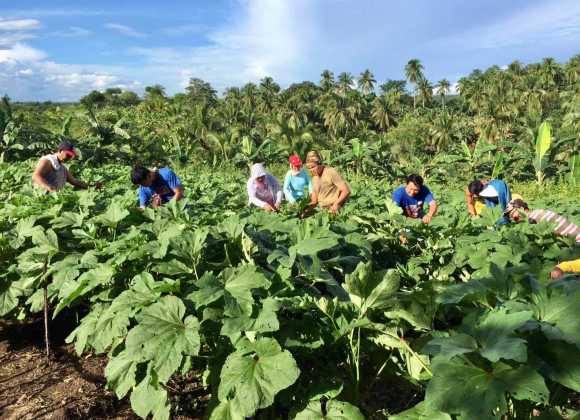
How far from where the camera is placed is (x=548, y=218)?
160 inches

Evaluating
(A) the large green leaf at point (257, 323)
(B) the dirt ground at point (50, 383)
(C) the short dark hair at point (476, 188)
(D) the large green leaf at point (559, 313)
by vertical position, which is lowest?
(B) the dirt ground at point (50, 383)

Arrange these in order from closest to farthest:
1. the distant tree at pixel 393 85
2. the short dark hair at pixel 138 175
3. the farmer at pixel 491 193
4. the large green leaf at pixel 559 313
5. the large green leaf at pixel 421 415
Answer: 1. the large green leaf at pixel 559 313
2. the large green leaf at pixel 421 415
3. the short dark hair at pixel 138 175
4. the farmer at pixel 491 193
5. the distant tree at pixel 393 85

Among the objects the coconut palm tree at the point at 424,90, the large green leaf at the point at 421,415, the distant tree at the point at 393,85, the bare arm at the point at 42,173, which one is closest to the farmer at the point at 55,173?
the bare arm at the point at 42,173

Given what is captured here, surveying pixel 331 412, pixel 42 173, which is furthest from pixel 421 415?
pixel 42 173

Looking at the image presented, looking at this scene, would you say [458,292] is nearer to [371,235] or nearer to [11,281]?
[371,235]

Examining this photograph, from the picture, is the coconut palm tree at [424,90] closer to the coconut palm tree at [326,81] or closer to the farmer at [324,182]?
the coconut palm tree at [326,81]

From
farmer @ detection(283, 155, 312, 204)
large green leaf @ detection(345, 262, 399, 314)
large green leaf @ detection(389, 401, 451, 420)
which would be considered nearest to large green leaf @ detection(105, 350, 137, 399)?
large green leaf @ detection(345, 262, 399, 314)

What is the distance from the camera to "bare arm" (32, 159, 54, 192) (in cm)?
635

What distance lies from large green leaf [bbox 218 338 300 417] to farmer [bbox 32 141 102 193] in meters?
5.15

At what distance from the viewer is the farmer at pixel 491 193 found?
18.2 feet

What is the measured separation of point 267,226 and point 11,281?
1.93 meters

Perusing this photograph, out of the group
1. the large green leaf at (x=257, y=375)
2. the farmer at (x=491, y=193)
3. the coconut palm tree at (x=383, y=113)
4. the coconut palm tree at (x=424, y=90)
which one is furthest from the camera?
the coconut palm tree at (x=424, y=90)

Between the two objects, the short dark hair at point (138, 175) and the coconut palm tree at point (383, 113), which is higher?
the coconut palm tree at point (383, 113)

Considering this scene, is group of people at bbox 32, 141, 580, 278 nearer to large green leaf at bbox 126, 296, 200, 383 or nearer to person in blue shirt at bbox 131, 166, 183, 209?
person in blue shirt at bbox 131, 166, 183, 209
